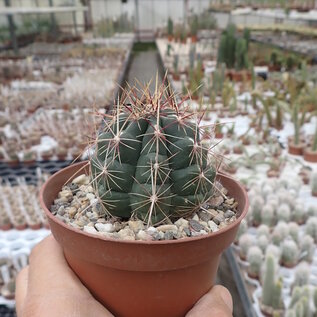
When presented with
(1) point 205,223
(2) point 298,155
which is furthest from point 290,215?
(1) point 205,223

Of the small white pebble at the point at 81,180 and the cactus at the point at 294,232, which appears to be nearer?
the small white pebble at the point at 81,180

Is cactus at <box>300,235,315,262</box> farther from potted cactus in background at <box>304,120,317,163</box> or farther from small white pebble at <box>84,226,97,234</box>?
small white pebble at <box>84,226,97,234</box>

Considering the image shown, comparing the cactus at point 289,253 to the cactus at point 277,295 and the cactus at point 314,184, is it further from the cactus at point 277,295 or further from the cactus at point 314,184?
the cactus at point 314,184

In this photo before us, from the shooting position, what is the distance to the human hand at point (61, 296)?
0.63 meters

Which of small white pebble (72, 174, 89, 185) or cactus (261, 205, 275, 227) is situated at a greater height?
small white pebble (72, 174, 89, 185)

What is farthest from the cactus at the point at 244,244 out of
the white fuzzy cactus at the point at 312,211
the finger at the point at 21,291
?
the finger at the point at 21,291

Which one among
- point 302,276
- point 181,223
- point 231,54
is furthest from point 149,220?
point 231,54

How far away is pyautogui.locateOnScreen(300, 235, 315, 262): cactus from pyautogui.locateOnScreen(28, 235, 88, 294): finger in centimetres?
116

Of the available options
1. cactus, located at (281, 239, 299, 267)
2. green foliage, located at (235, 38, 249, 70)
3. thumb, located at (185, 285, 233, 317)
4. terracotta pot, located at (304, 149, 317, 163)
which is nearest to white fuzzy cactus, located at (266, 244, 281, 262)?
cactus, located at (281, 239, 299, 267)

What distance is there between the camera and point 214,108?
12.3 feet

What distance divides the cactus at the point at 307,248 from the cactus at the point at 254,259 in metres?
0.22

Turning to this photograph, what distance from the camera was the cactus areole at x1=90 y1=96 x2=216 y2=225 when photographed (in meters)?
0.67

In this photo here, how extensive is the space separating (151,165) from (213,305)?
29 cm

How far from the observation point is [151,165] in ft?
2.14
